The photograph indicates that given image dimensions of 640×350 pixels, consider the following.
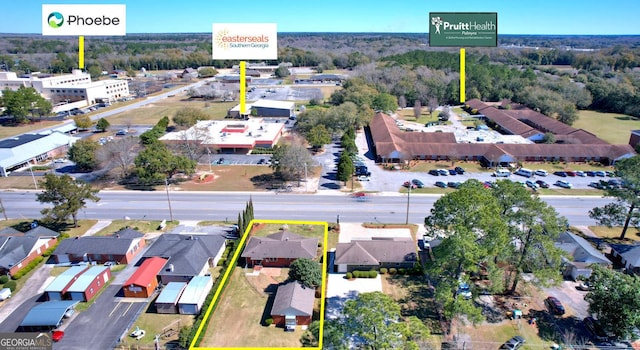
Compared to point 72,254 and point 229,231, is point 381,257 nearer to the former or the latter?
point 229,231

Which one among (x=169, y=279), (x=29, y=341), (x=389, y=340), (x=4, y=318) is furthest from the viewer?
(x=169, y=279)

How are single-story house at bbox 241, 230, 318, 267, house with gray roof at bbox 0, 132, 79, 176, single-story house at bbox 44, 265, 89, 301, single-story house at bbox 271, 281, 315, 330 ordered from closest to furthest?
1. single-story house at bbox 271, 281, 315, 330
2. single-story house at bbox 44, 265, 89, 301
3. single-story house at bbox 241, 230, 318, 267
4. house with gray roof at bbox 0, 132, 79, 176

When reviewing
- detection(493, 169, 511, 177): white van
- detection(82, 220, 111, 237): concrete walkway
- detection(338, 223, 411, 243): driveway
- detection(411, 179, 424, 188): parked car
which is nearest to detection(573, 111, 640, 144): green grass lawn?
detection(493, 169, 511, 177): white van

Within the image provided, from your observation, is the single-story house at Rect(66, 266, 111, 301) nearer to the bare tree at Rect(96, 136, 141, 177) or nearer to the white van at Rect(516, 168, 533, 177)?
the bare tree at Rect(96, 136, 141, 177)

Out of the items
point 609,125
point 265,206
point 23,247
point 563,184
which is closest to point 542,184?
point 563,184

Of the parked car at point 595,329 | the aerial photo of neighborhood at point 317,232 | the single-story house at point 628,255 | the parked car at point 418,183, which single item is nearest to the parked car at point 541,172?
the aerial photo of neighborhood at point 317,232

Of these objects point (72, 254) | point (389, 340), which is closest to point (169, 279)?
point (72, 254)
